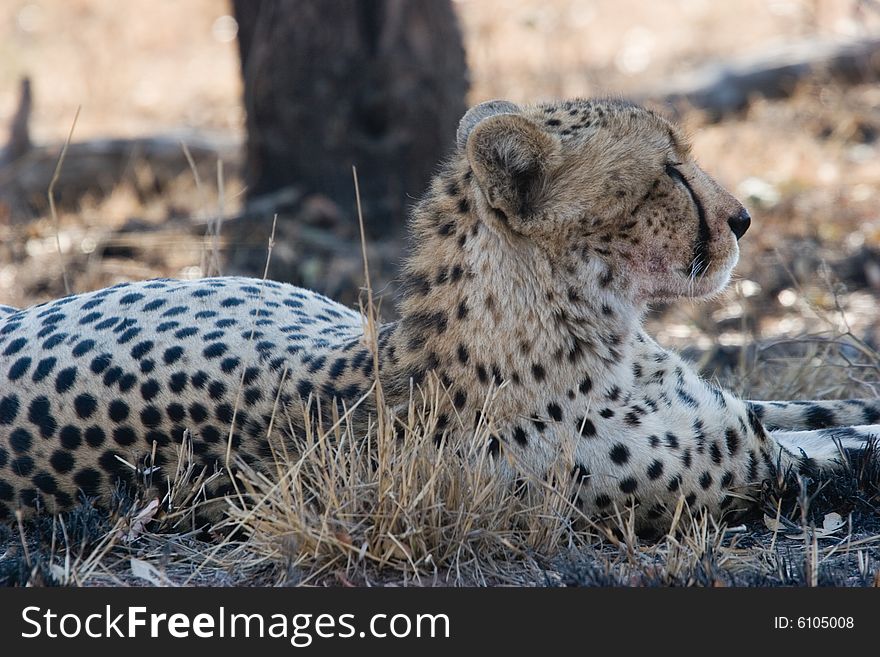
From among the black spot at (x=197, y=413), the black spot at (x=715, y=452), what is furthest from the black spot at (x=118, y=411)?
the black spot at (x=715, y=452)

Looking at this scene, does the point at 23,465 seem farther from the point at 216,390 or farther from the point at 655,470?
the point at 655,470

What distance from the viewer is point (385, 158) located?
6.36 m

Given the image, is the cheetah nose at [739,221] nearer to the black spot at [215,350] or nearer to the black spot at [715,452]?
the black spot at [715,452]

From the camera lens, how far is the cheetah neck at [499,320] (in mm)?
2758

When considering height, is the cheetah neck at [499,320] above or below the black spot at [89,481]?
above

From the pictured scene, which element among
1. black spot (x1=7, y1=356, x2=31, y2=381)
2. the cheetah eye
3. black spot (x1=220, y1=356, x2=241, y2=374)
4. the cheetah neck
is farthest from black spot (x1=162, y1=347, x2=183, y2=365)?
the cheetah eye

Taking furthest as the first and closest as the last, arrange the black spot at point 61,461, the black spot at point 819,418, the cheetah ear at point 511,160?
the black spot at point 819,418 < the black spot at point 61,461 < the cheetah ear at point 511,160

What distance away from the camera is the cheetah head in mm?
2701

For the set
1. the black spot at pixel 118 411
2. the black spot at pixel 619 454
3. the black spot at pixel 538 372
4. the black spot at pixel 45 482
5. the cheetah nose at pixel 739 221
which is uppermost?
the cheetah nose at pixel 739 221

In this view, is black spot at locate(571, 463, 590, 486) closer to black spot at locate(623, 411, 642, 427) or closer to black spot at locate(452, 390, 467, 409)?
black spot at locate(623, 411, 642, 427)

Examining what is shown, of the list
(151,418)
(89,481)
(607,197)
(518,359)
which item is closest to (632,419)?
(518,359)

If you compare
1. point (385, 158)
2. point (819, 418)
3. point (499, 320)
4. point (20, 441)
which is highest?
point (499, 320)

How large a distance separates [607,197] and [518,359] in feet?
1.39

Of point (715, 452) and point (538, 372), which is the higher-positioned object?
point (538, 372)
